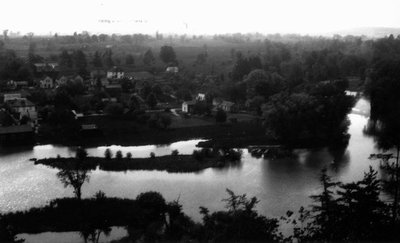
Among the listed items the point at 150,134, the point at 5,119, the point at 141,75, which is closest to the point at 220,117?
the point at 150,134

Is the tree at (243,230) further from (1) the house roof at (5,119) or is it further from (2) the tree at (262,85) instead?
Answer: (2) the tree at (262,85)

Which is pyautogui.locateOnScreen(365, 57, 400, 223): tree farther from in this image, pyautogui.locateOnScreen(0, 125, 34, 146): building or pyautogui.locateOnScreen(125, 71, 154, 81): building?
pyautogui.locateOnScreen(125, 71, 154, 81): building

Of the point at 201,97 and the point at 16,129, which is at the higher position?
the point at 201,97

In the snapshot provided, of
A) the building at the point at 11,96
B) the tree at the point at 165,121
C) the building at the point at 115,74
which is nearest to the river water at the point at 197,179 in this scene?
the tree at the point at 165,121

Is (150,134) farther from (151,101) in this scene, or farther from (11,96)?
(11,96)

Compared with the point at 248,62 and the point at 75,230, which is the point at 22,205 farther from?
the point at 248,62

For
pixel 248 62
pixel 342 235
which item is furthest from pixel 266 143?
pixel 248 62

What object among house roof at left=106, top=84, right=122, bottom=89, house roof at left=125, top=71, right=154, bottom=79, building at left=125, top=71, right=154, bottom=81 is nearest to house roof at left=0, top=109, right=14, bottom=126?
house roof at left=106, top=84, right=122, bottom=89
